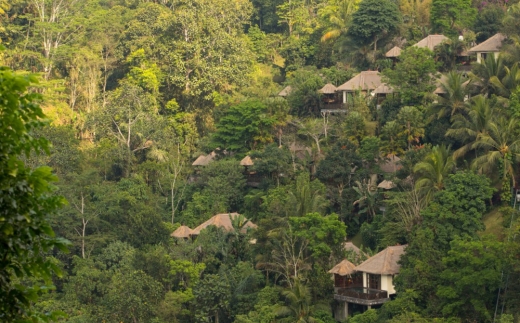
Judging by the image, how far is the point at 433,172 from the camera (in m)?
29.5

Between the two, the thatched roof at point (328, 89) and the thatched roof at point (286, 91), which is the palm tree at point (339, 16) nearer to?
the thatched roof at point (286, 91)

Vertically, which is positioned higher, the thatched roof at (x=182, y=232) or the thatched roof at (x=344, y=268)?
the thatched roof at (x=344, y=268)

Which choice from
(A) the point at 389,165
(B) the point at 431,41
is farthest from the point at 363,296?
(B) the point at 431,41

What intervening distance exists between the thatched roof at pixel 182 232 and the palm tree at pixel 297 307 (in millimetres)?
8097

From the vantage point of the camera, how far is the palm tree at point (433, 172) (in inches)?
1153

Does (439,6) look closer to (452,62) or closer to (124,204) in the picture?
(452,62)

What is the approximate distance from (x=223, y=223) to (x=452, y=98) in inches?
345

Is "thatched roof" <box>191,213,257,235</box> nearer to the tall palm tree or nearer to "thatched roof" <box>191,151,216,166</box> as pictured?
"thatched roof" <box>191,151,216,166</box>

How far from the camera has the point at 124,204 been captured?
122 ft

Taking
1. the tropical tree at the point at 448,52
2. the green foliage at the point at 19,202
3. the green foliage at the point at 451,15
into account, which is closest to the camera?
the green foliage at the point at 19,202

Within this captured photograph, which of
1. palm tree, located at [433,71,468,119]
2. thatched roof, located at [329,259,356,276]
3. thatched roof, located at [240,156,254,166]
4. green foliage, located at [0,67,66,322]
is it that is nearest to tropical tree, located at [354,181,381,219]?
palm tree, located at [433,71,468,119]

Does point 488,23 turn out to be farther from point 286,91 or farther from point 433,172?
point 433,172

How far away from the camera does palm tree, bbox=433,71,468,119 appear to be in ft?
107

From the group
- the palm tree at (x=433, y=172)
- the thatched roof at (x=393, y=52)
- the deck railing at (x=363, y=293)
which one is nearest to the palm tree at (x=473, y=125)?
the palm tree at (x=433, y=172)
